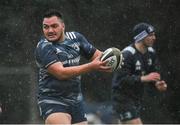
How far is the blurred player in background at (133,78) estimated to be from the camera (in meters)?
9.62

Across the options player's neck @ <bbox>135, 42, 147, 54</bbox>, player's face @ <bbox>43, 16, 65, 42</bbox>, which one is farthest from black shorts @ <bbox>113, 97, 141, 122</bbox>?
player's face @ <bbox>43, 16, 65, 42</bbox>

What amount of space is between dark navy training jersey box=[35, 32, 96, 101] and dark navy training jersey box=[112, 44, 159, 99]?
1.80m

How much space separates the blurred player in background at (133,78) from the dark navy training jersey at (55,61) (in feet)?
5.98

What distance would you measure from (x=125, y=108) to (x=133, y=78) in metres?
0.45

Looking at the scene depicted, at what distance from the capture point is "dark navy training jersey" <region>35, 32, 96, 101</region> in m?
7.69

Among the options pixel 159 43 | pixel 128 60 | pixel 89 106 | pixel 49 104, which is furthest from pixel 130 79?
pixel 159 43

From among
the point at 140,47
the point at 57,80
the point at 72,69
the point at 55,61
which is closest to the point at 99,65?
the point at 72,69

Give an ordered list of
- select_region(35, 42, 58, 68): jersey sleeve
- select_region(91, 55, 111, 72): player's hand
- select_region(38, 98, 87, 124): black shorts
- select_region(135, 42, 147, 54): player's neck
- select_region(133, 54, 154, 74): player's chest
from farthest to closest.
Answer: select_region(135, 42, 147, 54): player's neck < select_region(133, 54, 154, 74): player's chest < select_region(38, 98, 87, 124): black shorts < select_region(35, 42, 58, 68): jersey sleeve < select_region(91, 55, 111, 72): player's hand

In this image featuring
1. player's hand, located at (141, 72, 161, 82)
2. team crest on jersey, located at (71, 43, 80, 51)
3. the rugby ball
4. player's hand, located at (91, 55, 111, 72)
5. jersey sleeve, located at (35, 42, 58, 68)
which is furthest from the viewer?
player's hand, located at (141, 72, 161, 82)

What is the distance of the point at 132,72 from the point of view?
32.1 feet

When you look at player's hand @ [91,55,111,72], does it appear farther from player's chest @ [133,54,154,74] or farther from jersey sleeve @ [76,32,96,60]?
player's chest @ [133,54,154,74]

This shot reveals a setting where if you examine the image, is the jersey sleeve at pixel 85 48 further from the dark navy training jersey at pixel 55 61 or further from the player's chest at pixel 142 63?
the player's chest at pixel 142 63

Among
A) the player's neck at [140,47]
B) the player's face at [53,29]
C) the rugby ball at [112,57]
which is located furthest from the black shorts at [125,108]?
the player's face at [53,29]

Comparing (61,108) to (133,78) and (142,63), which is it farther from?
(142,63)
